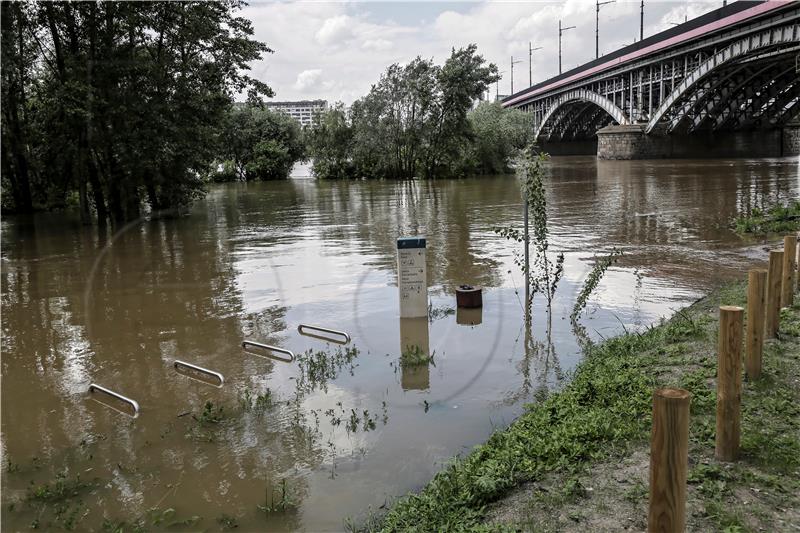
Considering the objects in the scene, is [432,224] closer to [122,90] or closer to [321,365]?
[122,90]

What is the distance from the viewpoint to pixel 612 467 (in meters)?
4.37

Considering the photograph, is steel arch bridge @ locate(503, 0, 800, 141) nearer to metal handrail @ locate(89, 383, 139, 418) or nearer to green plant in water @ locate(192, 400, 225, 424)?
green plant in water @ locate(192, 400, 225, 424)

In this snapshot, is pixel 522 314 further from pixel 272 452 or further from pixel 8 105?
pixel 8 105

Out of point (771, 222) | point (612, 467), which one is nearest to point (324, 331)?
point (612, 467)

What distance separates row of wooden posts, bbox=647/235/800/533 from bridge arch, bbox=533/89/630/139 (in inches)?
2450

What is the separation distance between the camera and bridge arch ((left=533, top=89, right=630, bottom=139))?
214 ft

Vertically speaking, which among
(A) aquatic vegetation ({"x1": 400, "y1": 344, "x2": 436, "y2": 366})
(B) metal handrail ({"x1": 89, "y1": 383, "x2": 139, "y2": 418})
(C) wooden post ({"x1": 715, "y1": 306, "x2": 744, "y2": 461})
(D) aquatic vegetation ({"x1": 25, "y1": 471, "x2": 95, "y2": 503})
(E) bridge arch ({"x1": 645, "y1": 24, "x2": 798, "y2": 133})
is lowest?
(D) aquatic vegetation ({"x1": 25, "y1": 471, "x2": 95, "y2": 503})

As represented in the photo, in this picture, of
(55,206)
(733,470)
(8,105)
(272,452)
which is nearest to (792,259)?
(733,470)

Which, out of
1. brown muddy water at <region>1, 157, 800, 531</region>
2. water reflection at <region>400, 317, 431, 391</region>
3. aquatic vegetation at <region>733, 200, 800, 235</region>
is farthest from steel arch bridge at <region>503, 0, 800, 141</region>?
water reflection at <region>400, 317, 431, 391</region>

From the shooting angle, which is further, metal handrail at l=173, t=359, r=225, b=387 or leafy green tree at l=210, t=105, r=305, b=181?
leafy green tree at l=210, t=105, r=305, b=181

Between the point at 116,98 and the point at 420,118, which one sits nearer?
the point at 116,98

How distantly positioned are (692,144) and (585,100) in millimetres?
12965

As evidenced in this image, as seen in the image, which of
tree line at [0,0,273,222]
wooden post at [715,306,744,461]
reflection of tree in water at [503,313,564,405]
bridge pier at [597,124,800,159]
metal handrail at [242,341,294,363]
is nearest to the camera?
wooden post at [715,306,744,461]

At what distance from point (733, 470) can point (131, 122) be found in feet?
67.1
